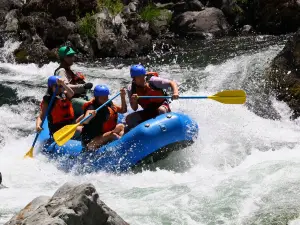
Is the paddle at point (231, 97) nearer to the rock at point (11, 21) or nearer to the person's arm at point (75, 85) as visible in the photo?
the person's arm at point (75, 85)

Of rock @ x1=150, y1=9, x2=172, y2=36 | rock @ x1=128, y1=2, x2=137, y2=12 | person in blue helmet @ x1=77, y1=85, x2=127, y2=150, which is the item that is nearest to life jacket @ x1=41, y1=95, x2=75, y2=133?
person in blue helmet @ x1=77, y1=85, x2=127, y2=150

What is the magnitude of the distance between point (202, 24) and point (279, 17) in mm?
1938

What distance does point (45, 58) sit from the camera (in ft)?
40.9

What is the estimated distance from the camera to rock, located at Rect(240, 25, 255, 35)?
1447cm

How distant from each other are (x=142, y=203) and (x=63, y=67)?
2899mm

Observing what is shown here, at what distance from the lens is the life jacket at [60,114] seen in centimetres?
693

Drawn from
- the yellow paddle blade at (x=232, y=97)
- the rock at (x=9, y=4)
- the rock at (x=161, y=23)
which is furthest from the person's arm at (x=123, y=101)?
the rock at (x=9, y=4)

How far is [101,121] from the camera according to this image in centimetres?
656

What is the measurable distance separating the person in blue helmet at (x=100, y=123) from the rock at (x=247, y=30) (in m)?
8.55

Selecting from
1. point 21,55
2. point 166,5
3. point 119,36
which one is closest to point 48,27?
point 21,55

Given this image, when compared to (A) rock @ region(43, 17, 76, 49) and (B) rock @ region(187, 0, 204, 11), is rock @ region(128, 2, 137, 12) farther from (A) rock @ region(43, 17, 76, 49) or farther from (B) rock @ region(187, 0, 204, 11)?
(A) rock @ region(43, 17, 76, 49)

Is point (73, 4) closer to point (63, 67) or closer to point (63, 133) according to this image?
point (63, 67)

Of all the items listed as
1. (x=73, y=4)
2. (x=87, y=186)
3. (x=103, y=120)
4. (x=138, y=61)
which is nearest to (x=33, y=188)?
(x=103, y=120)

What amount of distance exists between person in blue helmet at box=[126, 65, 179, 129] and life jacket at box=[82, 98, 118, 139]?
249 mm
